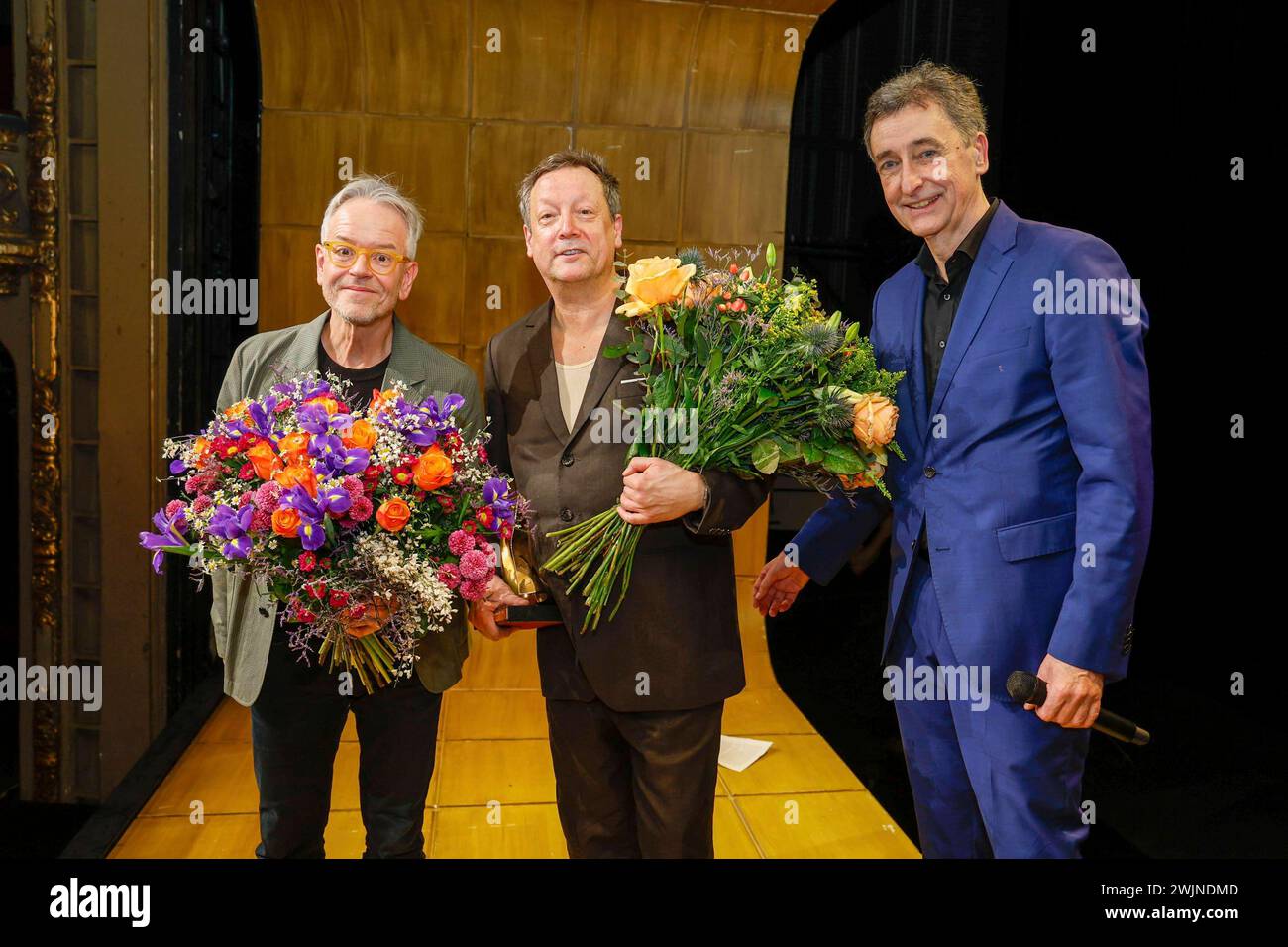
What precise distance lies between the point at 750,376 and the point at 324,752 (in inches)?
48.9

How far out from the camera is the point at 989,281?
1936 millimetres

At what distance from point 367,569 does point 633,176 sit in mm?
3509

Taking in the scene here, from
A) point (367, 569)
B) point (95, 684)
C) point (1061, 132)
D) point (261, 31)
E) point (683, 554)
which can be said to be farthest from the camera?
point (261, 31)

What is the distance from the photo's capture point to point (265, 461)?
5.72 feet

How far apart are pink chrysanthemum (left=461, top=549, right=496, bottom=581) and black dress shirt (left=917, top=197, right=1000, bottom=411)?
3.15 feet

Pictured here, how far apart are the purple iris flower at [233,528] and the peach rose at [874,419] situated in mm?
1105

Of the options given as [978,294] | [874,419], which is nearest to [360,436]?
[874,419]

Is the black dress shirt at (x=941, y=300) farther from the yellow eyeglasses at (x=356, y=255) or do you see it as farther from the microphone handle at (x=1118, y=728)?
the yellow eyeglasses at (x=356, y=255)

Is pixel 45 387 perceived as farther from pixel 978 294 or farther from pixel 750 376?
pixel 978 294

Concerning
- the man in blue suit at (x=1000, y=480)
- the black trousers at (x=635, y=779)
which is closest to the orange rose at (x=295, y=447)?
the black trousers at (x=635, y=779)

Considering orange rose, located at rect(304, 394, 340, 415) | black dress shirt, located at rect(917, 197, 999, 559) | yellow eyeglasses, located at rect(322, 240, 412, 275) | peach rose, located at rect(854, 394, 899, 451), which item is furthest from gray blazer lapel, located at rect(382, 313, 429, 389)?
black dress shirt, located at rect(917, 197, 999, 559)

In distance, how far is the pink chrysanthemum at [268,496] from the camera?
67.1 inches

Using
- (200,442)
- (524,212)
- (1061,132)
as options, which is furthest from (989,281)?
(1061,132)

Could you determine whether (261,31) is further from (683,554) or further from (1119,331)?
(1119,331)
